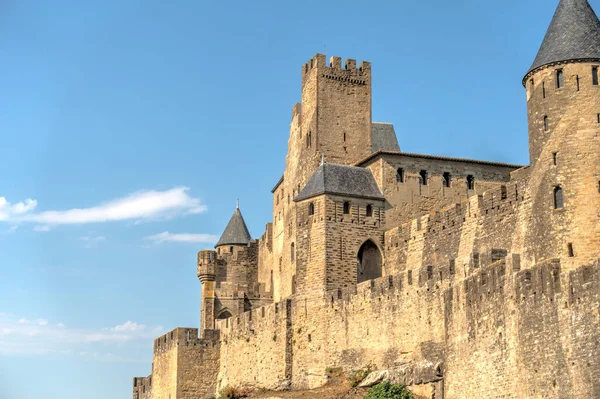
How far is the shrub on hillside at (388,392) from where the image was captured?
39.8 meters

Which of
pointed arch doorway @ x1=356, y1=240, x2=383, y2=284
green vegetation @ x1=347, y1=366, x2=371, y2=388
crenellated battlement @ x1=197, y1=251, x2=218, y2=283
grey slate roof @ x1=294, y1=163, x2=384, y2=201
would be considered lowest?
green vegetation @ x1=347, y1=366, x2=371, y2=388

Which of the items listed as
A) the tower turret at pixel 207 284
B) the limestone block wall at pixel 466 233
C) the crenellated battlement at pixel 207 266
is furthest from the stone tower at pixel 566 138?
the crenellated battlement at pixel 207 266

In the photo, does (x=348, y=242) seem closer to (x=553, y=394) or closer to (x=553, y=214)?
(x=553, y=214)

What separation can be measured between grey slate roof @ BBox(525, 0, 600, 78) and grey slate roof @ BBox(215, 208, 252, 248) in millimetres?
31822

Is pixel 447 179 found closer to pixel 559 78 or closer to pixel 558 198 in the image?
pixel 559 78

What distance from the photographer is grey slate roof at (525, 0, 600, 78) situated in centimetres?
3791

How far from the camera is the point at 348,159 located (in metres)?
55.7

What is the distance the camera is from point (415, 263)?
157 feet

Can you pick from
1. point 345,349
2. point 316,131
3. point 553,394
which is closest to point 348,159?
point 316,131

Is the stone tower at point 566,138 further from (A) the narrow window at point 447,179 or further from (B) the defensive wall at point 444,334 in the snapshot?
(A) the narrow window at point 447,179

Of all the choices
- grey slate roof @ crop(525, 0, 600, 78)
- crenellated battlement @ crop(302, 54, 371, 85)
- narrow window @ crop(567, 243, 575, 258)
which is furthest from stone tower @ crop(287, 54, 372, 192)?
narrow window @ crop(567, 243, 575, 258)

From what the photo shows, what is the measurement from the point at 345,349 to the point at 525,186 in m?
11.5

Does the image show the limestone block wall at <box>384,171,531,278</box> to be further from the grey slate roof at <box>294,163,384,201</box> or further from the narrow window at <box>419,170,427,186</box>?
the narrow window at <box>419,170,427,186</box>

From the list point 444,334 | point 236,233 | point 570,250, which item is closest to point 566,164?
point 570,250
